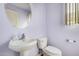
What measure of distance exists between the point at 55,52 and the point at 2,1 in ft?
2.62

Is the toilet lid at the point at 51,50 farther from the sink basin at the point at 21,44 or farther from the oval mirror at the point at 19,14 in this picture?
the oval mirror at the point at 19,14

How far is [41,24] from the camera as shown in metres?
1.19

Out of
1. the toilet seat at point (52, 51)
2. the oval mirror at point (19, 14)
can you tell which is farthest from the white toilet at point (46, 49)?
the oval mirror at point (19, 14)

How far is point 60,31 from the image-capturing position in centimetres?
119

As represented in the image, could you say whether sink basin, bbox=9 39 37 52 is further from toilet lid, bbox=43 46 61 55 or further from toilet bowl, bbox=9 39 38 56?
toilet lid, bbox=43 46 61 55

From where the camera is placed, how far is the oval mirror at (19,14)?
3.85ft

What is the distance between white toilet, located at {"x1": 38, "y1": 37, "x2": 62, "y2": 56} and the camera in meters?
1.19

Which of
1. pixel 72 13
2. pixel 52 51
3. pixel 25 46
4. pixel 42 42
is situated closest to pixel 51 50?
pixel 52 51

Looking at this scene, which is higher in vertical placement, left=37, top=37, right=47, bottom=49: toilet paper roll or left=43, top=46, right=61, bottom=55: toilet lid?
left=37, top=37, right=47, bottom=49: toilet paper roll

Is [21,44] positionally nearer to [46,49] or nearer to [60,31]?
[46,49]

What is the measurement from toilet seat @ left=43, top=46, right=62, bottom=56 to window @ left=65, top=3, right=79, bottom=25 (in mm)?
330

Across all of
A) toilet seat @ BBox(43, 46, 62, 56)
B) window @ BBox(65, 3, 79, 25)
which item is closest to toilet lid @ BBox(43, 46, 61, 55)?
toilet seat @ BBox(43, 46, 62, 56)

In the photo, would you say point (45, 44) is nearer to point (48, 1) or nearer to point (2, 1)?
point (48, 1)

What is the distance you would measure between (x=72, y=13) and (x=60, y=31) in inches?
9.0
